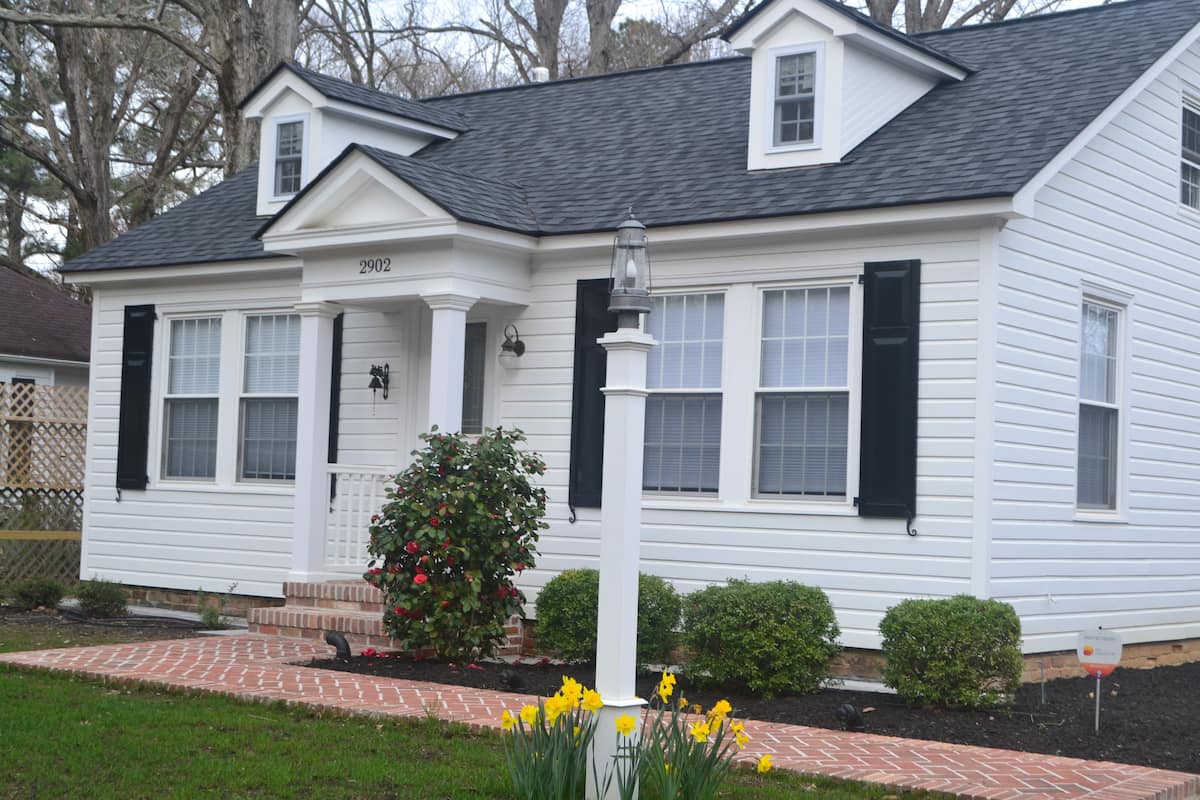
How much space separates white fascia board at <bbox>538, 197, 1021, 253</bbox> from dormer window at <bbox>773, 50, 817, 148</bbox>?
1.15m

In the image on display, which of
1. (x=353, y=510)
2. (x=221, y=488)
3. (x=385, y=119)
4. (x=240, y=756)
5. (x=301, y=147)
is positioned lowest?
(x=240, y=756)

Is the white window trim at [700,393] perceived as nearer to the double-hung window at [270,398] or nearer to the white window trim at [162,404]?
the double-hung window at [270,398]

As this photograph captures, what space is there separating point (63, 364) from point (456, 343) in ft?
47.2

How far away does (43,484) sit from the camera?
17.9 meters

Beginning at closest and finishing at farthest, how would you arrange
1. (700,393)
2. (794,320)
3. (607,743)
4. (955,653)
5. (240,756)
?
(607,743) < (240,756) < (955,653) < (794,320) < (700,393)

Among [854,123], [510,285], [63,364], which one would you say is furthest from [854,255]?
[63,364]

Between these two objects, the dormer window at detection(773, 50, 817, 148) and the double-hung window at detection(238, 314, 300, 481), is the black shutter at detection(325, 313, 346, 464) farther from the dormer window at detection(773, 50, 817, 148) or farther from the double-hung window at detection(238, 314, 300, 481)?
the dormer window at detection(773, 50, 817, 148)

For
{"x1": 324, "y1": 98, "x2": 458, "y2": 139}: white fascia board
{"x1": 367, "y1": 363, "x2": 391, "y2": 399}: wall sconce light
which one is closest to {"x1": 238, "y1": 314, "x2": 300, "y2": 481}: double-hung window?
{"x1": 367, "y1": 363, "x2": 391, "y2": 399}: wall sconce light

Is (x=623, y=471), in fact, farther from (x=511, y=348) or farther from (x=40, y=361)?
(x=40, y=361)

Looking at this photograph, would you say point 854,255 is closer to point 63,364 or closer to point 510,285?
point 510,285

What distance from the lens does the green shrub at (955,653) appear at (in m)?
9.00

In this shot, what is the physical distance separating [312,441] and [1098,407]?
668 centimetres

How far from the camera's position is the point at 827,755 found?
24.7ft

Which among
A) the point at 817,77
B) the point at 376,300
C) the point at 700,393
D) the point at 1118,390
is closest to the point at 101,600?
the point at 376,300
